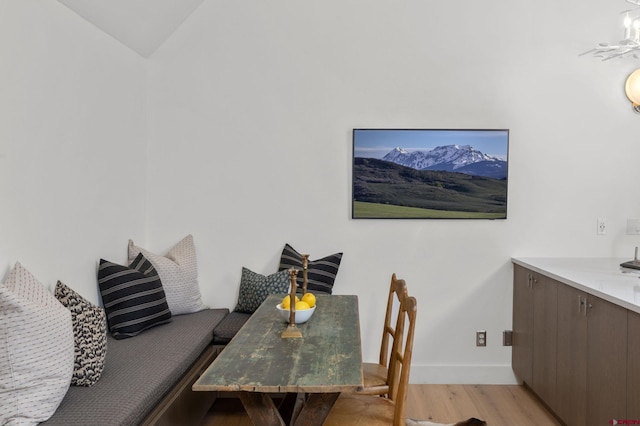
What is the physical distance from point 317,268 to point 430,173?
3.28ft

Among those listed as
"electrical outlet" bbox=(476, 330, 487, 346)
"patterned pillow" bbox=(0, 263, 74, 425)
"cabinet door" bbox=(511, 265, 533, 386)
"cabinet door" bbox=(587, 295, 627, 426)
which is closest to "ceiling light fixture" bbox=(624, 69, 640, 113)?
"cabinet door" bbox=(511, 265, 533, 386)

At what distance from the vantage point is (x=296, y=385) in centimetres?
152

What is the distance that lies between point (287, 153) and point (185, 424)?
1800 millimetres

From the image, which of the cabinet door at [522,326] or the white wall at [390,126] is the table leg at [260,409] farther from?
the cabinet door at [522,326]

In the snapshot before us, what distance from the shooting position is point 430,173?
3422 millimetres

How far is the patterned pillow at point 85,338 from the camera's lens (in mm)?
2025

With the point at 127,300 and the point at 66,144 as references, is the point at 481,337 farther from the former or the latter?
the point at 66,144

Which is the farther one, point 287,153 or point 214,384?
point 287,153

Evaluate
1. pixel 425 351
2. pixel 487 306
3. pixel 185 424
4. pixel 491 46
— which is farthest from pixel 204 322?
pixel 491 46

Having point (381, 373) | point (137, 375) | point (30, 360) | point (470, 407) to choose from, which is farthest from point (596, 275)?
point (30, 360)

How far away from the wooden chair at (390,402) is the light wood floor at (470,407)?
973 millimetres

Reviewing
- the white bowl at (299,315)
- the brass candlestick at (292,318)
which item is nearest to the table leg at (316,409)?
the brass candlestick at (292,318)

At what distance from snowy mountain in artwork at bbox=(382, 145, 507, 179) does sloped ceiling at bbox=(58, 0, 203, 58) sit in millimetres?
1660

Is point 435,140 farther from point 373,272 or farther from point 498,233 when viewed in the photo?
point 373,272
